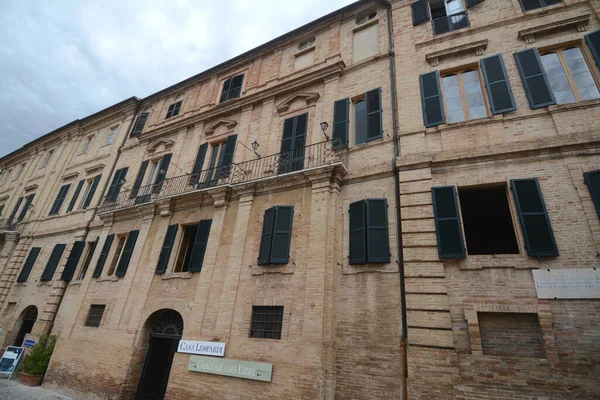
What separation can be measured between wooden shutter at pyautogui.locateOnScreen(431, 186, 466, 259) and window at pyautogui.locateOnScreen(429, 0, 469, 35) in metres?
5.92

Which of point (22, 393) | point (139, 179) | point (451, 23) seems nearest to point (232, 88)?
point (139, 179)

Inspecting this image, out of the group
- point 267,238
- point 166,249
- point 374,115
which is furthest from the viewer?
point 166,249

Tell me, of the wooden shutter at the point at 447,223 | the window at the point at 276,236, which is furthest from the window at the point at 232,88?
the wooden shutter at the point at 447,223

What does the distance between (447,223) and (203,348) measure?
7.37m

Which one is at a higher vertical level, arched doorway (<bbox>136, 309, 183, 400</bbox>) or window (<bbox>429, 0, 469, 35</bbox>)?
window (<bbox>429, 0, 469, 35</bbox>)

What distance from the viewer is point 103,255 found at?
13055mm

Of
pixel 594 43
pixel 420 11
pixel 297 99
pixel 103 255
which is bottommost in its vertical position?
pixel 103 255

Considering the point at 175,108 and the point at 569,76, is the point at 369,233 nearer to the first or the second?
the point at 569,76

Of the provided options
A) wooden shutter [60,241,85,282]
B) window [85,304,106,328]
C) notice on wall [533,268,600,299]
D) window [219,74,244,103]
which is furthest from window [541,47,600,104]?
wooden shutter [60,241,85,282]

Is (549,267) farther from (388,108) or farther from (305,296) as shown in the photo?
(388,108)

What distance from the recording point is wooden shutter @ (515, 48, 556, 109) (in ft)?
25.0

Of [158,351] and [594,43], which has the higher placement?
[594,43]

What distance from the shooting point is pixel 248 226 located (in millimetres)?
10156

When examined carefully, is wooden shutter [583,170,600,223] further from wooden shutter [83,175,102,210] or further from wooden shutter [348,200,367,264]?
wooden shutter [83,175,102,210]
